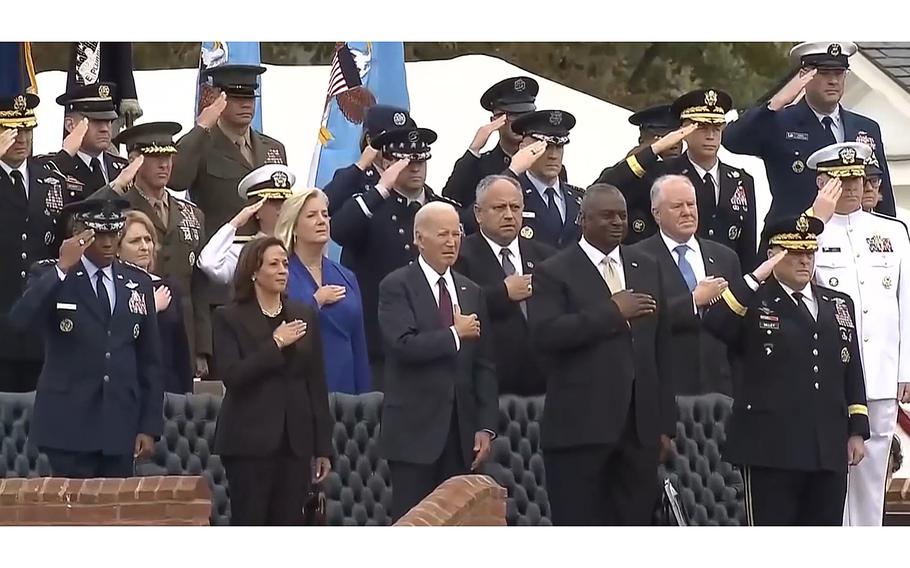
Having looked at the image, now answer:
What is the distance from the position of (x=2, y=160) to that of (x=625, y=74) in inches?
117

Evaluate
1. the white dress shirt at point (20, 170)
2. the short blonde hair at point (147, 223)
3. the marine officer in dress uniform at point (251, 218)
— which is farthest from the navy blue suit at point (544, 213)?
the white dress shirt at point (20, 170)

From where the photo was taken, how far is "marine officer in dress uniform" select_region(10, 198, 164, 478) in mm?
9953

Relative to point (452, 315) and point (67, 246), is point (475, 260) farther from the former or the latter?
point (67, 246)

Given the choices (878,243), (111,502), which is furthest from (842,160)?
(111,502)

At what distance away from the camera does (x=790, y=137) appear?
10727 mm

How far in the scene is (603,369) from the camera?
33.0 feet

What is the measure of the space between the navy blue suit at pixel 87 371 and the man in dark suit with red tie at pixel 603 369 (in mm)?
1729

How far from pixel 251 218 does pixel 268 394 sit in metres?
0.83

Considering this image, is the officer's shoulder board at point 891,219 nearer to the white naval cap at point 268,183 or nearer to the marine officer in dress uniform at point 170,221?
the white naval cap at point 268,183

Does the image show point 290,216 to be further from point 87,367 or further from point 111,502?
point 111,502

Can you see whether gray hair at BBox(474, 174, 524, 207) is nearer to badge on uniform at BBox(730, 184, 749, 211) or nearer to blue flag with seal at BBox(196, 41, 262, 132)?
badge on uniform at BBox(730, 184, 749, 211)

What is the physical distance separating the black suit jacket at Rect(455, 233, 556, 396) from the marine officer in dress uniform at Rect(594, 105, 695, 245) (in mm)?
452

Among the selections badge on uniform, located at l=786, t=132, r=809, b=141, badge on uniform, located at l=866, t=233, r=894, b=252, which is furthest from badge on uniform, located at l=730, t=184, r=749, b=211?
badge on uniform, located at l=866, t=233, r=894, b=252

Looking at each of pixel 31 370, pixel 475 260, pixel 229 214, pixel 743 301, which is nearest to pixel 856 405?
pixel 743 301
